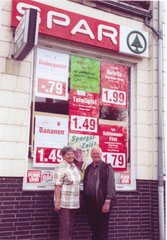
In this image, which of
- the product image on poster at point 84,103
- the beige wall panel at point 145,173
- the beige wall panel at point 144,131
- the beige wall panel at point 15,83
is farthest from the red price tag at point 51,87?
the beige wall panel at point 145,173

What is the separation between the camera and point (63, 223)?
16.0ft

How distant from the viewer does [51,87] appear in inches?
234

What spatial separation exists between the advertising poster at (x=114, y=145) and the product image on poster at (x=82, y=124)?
6.6 inches

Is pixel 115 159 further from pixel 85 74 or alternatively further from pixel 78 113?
pixel 85 74

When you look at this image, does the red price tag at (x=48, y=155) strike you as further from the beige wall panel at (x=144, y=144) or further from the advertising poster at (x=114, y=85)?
the beige wall panel at (x=144, y=144)

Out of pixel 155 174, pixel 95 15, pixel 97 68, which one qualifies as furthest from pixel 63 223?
pixel 95 15

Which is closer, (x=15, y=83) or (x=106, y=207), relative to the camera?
(x=106, y=207)

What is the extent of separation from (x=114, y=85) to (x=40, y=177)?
2.60 m

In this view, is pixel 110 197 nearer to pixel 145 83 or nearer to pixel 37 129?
pixel 37 129

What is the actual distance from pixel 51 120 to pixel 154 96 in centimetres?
244

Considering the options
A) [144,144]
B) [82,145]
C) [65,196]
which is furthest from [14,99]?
[144,144]

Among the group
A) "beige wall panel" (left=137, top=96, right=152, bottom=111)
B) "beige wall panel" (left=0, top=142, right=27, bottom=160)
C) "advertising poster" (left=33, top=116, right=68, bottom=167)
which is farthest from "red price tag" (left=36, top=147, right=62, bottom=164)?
"beige wall panel" (left=137, top=96, right=152, bottom=111)

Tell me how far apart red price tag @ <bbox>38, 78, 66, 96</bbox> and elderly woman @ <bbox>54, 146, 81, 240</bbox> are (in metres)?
1.60

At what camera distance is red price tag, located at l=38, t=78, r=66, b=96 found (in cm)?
584
